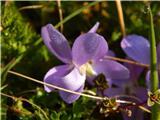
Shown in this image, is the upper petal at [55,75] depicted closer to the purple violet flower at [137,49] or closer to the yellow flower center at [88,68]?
the yellow flower center at [88,68]

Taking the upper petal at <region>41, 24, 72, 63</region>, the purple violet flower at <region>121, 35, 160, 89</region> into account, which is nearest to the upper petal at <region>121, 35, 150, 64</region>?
the purple violet flower at <region>121, 35, 160, 89</region>

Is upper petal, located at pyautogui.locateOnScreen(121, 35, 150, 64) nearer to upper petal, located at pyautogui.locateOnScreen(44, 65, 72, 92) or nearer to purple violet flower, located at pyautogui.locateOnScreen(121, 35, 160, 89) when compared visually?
purple violet flower, located at pyautogui.locateOnScreen(121, 35, 160, 89)

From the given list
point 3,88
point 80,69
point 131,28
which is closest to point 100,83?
point 80,69

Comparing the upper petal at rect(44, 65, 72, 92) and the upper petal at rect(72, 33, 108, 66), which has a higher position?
the upper petal at rect(72, 33, 108, 66)

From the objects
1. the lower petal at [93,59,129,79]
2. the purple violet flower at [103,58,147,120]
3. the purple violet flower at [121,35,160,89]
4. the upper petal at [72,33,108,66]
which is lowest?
the purple violet flower at [103,58,147,120]

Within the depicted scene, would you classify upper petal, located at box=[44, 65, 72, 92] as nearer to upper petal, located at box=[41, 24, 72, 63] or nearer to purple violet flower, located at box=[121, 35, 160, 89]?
upper petal, located at box=[41, 24, 72, 63]

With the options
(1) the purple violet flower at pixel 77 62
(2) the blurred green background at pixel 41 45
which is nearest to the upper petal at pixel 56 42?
(1) the purple violet flower at pixel 77 62
